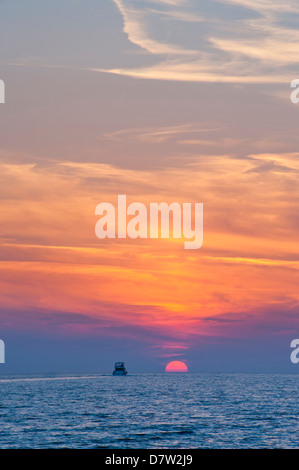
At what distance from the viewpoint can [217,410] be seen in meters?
114

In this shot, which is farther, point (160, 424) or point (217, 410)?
point (217, 410)

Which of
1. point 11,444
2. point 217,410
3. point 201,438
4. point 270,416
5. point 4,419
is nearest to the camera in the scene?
point 11,444

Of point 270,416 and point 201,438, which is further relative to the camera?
point 270,416

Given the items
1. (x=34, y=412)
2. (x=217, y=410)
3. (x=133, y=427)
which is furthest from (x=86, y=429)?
(x=217, y=410)

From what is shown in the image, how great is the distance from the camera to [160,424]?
86.1 meters

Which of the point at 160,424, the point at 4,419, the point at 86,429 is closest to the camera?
the point at 86,429
